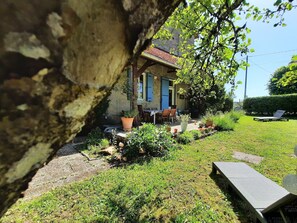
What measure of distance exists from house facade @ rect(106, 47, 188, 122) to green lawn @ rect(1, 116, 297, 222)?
12.8 feet

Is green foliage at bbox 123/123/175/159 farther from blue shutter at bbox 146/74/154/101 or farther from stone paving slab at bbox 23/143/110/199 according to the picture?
blue shutter at bbox 146/74/154/101

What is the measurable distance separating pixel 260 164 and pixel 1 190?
508 centimetres

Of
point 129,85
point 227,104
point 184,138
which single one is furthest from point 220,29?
point 227,104

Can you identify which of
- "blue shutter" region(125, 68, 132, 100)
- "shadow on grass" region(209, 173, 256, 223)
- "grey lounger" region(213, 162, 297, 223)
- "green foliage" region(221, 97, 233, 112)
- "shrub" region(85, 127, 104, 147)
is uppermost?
"blue shutter" region(125, 68, 132, 100)

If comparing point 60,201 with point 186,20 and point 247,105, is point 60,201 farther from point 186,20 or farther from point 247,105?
point 247,105

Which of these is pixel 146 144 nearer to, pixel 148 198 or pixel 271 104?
pixel 148 198

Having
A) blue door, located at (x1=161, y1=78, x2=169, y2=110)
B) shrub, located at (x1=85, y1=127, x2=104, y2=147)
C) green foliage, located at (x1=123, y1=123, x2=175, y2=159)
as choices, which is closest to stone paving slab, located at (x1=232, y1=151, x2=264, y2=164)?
green foliage, located at (x1=123, y1=123, x2=175, y2=159)

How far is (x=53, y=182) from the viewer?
10.6ft

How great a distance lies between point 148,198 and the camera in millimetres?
2748

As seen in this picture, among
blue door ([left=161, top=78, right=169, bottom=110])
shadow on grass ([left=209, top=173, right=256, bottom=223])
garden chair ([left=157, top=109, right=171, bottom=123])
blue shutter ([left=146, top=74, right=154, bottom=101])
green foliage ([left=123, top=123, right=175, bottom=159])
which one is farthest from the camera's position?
blue door ([left=161, top=78, right=169, bottom=110])

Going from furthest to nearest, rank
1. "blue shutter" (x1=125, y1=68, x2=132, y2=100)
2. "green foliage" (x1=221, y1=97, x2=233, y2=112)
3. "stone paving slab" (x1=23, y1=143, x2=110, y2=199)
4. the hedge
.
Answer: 1. the hedge
2. "green foliage" (x1=221, y1=97, x2=233, y2=112)
3. "blue shutter" (x1=125, y1=68, x2=132, y2=100)
4. "stone paving slab" (x1=23, y1=143, x2=110, y2=199)

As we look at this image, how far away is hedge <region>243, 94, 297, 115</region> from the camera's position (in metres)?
17.3

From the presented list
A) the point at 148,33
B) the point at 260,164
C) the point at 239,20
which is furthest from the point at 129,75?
the point at 148,33

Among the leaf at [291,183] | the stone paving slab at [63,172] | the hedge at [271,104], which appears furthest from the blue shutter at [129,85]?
the hedge at [271,104]
